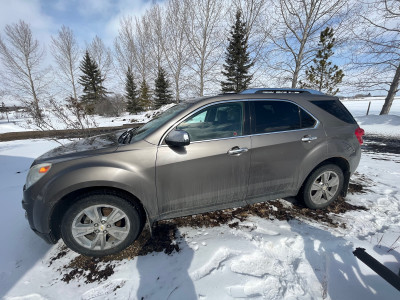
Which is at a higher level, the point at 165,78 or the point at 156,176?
Answer: the point at 165,78

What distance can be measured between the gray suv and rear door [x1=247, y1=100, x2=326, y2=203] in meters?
0.01

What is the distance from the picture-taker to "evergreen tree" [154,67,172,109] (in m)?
27.9

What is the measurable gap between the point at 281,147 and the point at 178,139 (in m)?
1.40

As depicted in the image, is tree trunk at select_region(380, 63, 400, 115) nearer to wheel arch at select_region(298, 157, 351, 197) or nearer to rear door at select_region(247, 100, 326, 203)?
wheel arch at select_region(298, 157, 351, 197)

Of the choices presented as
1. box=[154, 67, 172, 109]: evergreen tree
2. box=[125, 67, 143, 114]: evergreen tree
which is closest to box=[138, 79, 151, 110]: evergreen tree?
box=[125, 67, 143, 114]: evergreen tree

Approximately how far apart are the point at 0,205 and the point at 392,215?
627 cm

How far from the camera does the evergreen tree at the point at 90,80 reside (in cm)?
3167

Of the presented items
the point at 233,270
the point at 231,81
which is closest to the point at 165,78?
the point at 231,81

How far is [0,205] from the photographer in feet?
10.3

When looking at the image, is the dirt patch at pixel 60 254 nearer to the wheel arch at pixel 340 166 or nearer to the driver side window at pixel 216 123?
the driver side window at pixel 216 123

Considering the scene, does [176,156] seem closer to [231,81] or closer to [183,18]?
[231,81]

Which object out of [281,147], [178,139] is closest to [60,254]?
[178,139]

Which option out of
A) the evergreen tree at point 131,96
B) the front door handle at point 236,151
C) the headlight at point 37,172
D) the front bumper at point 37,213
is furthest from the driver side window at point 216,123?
the evergreen tree at point 131,96

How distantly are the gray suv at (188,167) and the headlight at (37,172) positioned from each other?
0.01m
